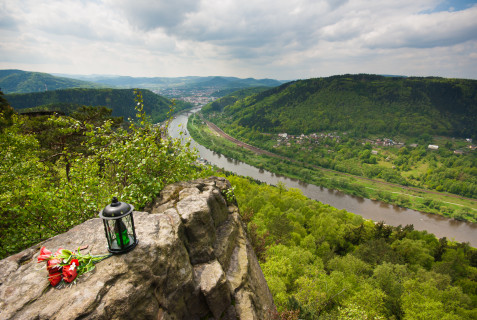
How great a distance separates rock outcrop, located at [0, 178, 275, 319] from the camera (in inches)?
179

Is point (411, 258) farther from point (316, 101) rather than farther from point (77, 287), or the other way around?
point (316, 101)

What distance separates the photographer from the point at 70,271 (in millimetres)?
4738

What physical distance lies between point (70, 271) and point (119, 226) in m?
1.31

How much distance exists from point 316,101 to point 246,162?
5206 inches

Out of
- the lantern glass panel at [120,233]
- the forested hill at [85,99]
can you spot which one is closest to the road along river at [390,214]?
the lantern glass panel at [120,233]

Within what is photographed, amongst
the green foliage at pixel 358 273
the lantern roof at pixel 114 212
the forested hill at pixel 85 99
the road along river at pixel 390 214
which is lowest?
the road along river at pixel 390 214

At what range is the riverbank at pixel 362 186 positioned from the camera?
240 feet

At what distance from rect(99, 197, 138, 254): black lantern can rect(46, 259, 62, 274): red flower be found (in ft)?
3.40

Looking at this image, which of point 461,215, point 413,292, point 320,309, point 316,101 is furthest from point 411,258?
point 316,101

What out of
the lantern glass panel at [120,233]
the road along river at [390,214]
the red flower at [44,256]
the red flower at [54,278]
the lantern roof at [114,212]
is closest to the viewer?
the red flower at [54,278]

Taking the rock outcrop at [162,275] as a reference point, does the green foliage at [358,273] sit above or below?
below

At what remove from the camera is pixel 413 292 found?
1980 cm

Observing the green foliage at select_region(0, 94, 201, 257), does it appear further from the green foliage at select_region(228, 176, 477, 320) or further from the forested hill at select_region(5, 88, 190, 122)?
the forested hill at select_region(5, 88, 190, 122)

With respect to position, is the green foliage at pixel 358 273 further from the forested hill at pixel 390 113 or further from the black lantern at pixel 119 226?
the forested hill at pixel 390 113
